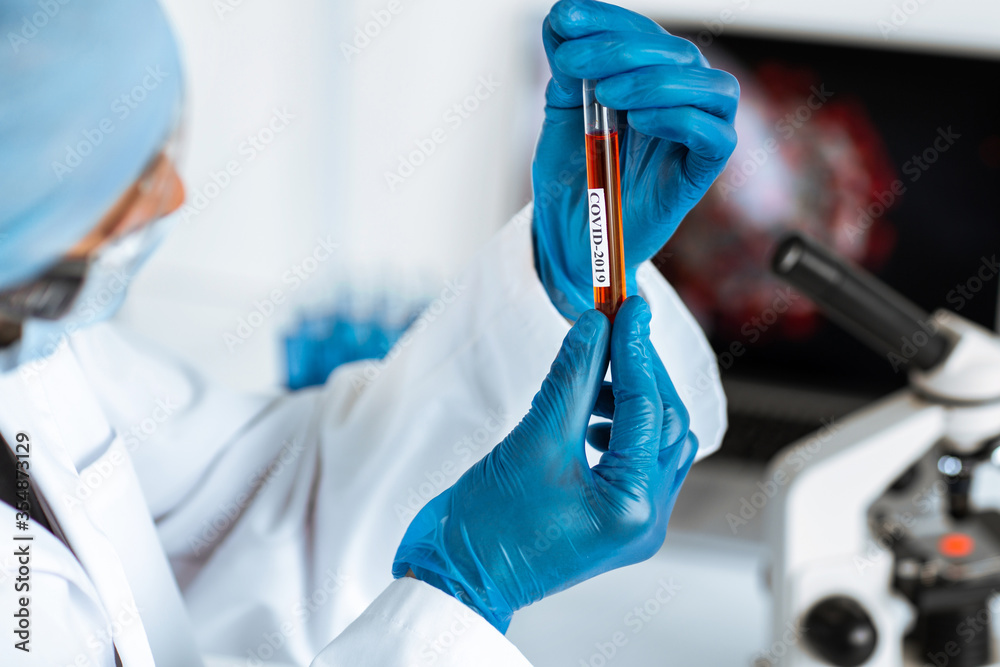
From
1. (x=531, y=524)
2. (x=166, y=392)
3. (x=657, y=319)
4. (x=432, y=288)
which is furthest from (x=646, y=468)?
(x=432, y=288)

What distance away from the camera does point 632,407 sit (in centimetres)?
54

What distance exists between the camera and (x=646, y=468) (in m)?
0.54

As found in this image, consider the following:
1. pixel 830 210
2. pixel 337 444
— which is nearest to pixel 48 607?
pixel 337 444

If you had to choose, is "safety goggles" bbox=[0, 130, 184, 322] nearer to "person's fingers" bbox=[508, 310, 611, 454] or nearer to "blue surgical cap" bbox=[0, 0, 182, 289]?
"blue surgical cap" bbox=[0, 0, 182, 289]

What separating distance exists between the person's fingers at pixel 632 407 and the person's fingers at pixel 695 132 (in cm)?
12
